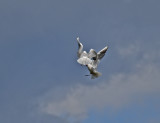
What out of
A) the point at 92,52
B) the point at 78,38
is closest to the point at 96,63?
the point at 92,52

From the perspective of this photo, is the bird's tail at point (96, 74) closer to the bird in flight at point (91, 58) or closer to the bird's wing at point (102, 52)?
the bird in flight at point (91, 58)

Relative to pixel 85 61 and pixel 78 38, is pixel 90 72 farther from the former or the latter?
pixel 78 38

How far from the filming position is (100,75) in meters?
31.7

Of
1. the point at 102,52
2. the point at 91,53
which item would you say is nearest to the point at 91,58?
the point at 91,53

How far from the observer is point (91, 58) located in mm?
33344

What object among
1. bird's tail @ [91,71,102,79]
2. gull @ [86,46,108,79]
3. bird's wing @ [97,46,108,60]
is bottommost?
bird's tail @ [91,71,102,79]

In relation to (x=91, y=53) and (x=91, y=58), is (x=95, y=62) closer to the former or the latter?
(x=91, y=58)

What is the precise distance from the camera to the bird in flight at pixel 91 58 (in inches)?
1236

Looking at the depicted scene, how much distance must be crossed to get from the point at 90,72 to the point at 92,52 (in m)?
2.22

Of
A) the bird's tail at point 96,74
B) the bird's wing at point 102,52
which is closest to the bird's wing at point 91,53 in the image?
the bird's wing at point 102,52

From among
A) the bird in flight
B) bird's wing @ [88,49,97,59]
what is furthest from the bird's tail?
bird's wing @ [88,49,97,59]

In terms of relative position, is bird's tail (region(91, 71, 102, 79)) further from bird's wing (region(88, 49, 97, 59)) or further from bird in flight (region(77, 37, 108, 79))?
bird's wing (region(88, 49, 97, 59))

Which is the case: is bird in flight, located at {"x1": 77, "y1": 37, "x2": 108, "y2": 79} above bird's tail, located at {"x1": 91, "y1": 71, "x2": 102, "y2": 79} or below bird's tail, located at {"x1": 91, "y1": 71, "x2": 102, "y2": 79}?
above

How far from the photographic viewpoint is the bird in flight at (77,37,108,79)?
31386 millimetres
